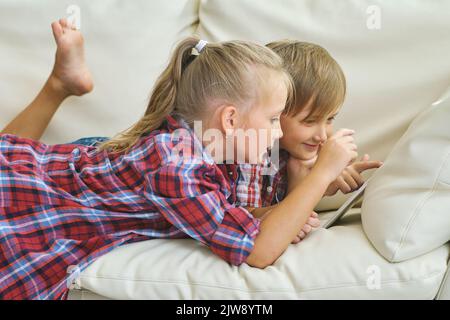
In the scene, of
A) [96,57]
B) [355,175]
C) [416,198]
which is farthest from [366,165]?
[96,57]

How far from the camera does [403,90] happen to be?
1390mm

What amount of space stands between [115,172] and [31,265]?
0.75ft

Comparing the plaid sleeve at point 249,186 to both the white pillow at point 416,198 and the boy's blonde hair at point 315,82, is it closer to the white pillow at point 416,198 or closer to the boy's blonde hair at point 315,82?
the boy's blonde hair at point 315,82

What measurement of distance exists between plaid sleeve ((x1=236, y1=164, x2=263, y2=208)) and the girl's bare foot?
1.50 feet

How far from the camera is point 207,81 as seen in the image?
3.96ft

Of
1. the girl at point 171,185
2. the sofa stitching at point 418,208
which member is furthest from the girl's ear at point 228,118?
the sofa stitching at point 418,208

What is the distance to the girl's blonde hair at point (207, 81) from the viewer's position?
1.20 meters

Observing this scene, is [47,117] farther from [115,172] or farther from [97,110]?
[115,172]

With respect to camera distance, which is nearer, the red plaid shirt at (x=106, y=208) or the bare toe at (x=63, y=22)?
the red plaid shirt at (x=106, y=208)

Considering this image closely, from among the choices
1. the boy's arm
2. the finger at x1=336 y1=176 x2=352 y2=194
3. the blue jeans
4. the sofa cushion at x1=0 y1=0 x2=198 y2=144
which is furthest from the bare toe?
the finger at x1=336 y1=176 x2=352 y2=194

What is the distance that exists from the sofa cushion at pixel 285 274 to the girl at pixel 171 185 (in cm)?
4

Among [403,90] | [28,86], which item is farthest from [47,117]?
[403,90]

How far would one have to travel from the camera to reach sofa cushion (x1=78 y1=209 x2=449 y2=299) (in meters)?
1.01

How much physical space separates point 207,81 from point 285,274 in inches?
15.5
